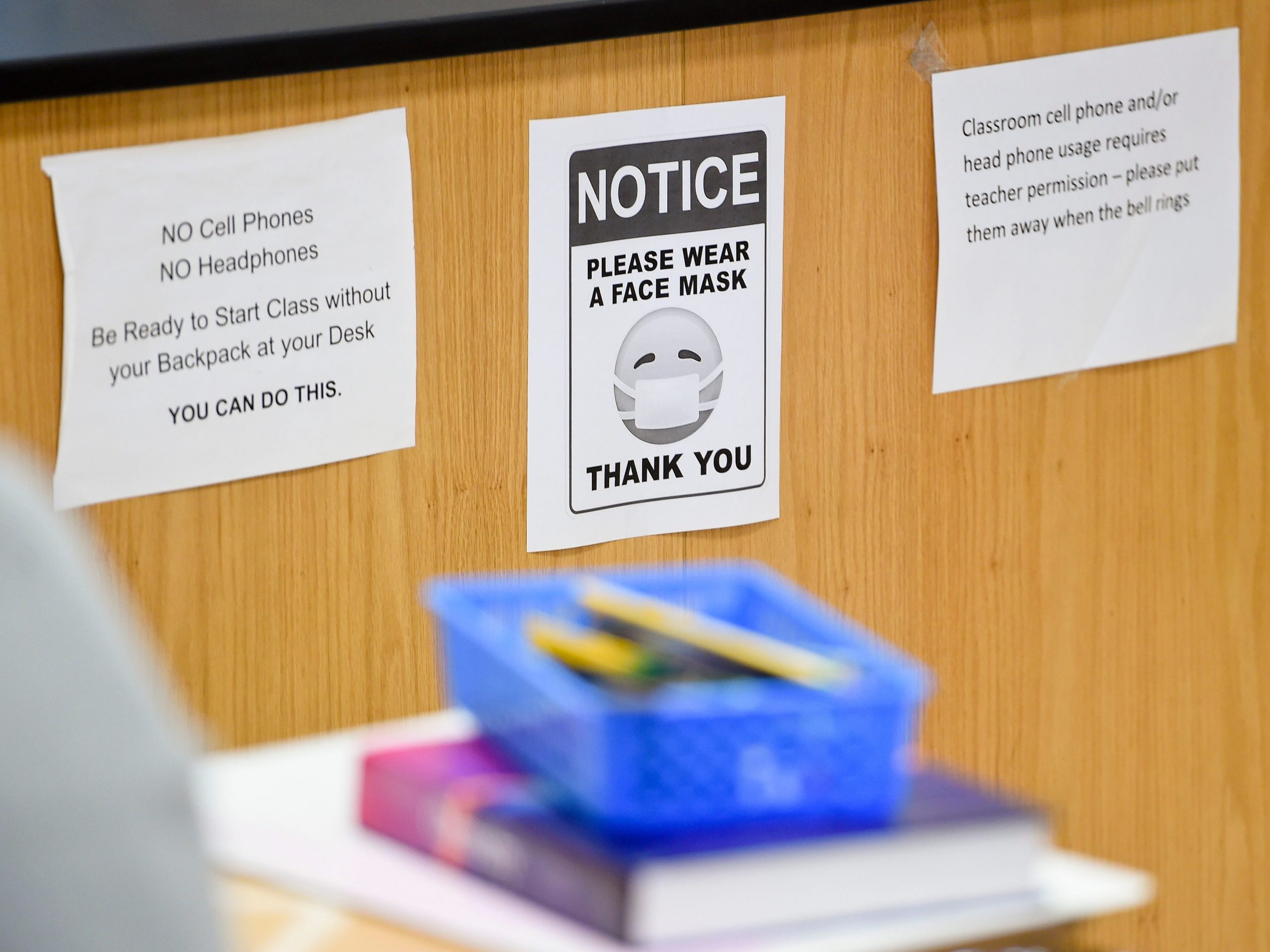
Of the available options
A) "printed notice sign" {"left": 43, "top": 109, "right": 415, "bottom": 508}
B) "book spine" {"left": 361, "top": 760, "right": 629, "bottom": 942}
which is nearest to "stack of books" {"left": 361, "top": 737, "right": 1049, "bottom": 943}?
"book spine" {"left": 361, "top": 760, "right": 629, "bottom": 942}

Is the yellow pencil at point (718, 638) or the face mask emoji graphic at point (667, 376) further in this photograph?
the face mask emoji graphic at point (667, 376)

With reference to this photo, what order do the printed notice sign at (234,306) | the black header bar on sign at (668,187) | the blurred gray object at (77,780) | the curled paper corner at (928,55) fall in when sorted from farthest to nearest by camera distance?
1. the curled paper corner at (928,55)
2. the black header bar on sign at (668,187)
3. the printed notice sign at (234,306)
4. the blurred gray object at (77,780)

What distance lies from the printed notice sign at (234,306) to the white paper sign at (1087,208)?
47 centimetres

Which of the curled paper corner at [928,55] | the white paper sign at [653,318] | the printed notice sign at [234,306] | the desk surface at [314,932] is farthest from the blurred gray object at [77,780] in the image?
the curled paper corner at [928,55]

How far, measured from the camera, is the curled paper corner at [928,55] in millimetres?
1344

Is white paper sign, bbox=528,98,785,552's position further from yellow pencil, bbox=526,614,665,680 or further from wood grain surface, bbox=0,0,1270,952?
yellow pencil, bbox=526,614,665,680

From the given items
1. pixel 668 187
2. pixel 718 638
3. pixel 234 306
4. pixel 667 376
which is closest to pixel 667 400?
pixel 667 376

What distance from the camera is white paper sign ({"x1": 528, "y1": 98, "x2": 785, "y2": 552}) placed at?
1.24 m

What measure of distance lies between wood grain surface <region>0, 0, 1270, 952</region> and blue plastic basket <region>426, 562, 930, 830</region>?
0.47 metres

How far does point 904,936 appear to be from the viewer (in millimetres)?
668

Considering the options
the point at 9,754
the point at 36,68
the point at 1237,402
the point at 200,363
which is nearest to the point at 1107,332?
the point at 1237,402

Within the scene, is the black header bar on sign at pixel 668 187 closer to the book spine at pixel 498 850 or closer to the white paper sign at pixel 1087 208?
the white paper sign at pixel 1087 208

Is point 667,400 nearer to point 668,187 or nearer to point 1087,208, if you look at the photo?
point 668,187

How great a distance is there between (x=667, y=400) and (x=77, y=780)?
2.91 feet
